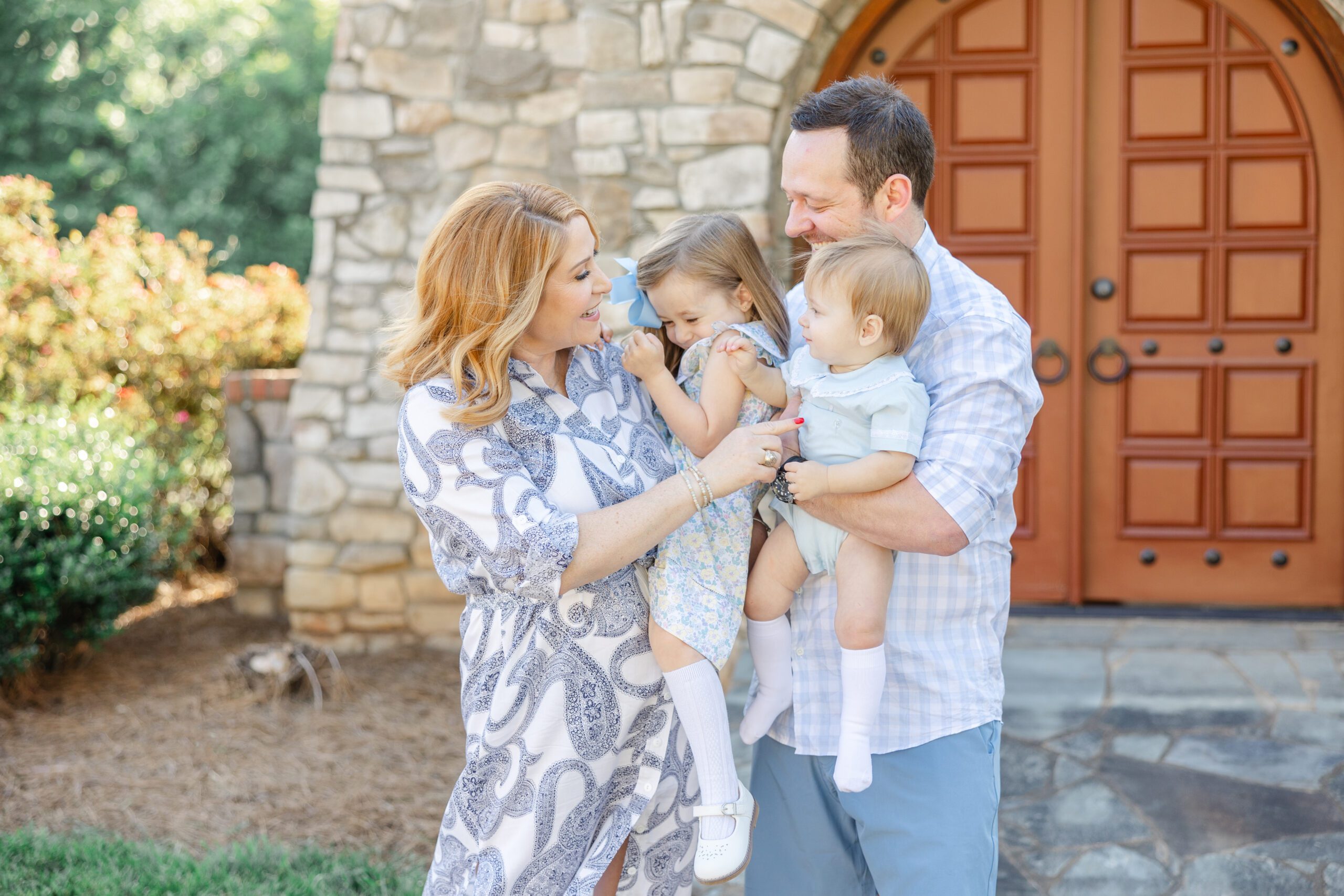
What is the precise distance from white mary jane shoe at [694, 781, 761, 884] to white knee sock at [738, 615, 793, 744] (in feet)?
0.40

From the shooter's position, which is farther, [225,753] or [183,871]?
[225,753]

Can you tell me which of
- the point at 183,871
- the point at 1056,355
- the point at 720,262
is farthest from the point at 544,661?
the point at 1056,355

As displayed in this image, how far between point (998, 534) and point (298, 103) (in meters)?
16.8

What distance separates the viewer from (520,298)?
72.8 inches

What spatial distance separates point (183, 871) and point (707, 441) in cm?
235

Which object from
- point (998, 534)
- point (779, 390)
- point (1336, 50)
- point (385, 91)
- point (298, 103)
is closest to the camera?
point (998, 534)

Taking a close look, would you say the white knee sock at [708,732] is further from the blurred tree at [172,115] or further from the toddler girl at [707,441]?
the blurred tree at [172,115]

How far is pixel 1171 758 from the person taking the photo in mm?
3646

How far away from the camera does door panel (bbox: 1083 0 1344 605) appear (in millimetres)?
4664

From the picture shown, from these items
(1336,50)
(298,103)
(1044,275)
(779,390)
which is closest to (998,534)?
(779,390)

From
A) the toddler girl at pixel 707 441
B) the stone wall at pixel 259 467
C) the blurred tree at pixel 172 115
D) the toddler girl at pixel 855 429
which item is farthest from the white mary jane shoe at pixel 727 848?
the blurred tree at pixel 172 115

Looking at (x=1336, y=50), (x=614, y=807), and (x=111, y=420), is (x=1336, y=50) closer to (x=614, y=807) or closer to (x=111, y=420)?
(x=614, y=807)

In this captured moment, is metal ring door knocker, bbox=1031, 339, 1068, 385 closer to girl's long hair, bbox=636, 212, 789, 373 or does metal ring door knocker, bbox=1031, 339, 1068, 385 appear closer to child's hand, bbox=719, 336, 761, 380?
girl's long hair, bbox=636, 212, 789, 373

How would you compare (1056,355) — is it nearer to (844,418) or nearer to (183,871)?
(844,418)
